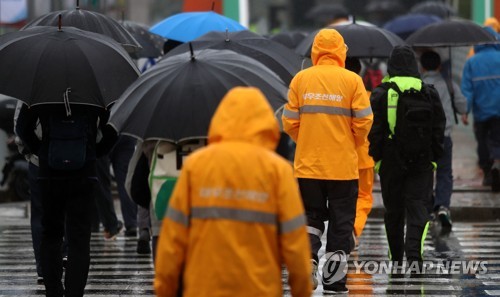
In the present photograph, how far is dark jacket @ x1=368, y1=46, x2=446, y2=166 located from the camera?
11.4 m

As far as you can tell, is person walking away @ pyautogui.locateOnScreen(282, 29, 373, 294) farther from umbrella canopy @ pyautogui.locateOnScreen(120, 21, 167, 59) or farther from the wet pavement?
umbrella canopy @ pyautogui.locateOnScreen(120, 21, 167, 59)

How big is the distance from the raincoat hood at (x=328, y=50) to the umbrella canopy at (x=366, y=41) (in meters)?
2.47

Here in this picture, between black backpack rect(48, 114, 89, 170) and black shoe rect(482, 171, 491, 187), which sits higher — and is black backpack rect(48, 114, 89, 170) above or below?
above

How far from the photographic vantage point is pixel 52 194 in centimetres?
927

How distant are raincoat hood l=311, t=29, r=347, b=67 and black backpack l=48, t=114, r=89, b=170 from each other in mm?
2031

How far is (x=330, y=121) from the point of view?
10195 millimetres

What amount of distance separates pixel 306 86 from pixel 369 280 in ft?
6.44

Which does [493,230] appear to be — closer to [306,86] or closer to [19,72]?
[306,86]

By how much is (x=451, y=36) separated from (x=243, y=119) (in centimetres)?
991

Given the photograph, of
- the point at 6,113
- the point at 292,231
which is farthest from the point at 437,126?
the point at 6,113

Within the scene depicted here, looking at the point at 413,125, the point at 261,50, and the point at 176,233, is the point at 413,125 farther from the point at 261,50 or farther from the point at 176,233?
the point at 176,233

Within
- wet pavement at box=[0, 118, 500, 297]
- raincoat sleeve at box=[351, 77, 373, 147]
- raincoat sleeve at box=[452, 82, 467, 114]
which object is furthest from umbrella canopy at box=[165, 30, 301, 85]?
raincoat sleeve at box=[452, 82, 467, 114]

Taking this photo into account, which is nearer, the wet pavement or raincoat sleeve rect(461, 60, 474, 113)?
the wet pavement

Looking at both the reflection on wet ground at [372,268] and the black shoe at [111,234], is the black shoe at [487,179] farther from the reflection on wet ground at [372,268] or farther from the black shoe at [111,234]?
the black shoe at [111,234]
